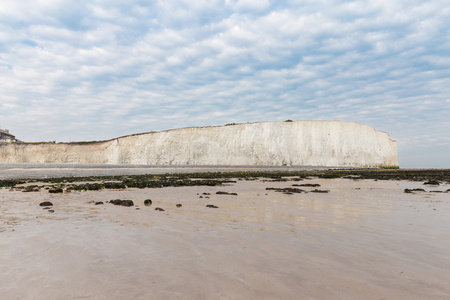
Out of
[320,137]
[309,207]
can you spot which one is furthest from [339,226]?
[320,137]

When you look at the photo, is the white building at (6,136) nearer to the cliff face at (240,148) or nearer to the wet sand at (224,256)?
the cliff face at (240,148)

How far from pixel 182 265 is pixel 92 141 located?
86.5 meters

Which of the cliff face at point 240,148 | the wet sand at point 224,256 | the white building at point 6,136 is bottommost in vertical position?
the wet sand at point 224,256

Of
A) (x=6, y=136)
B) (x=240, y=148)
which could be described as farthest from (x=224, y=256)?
(x=6, y=136)

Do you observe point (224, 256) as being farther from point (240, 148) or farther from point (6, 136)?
point (6, 136)

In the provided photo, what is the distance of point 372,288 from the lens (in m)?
2.91

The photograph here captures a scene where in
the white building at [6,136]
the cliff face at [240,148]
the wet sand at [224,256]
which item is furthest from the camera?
the white building at [6,136]

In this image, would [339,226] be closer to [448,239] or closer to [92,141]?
[448,239]

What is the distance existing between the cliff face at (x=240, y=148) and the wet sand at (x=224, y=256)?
63.4 metres

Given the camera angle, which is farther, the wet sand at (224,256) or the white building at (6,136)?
the white building at (6,136)

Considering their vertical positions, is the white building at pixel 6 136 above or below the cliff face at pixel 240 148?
above

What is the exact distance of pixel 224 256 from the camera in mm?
3998

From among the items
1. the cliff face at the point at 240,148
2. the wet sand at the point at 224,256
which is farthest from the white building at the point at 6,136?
the wet sand at the point at 224,256

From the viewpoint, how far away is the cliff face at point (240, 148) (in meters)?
69.2
